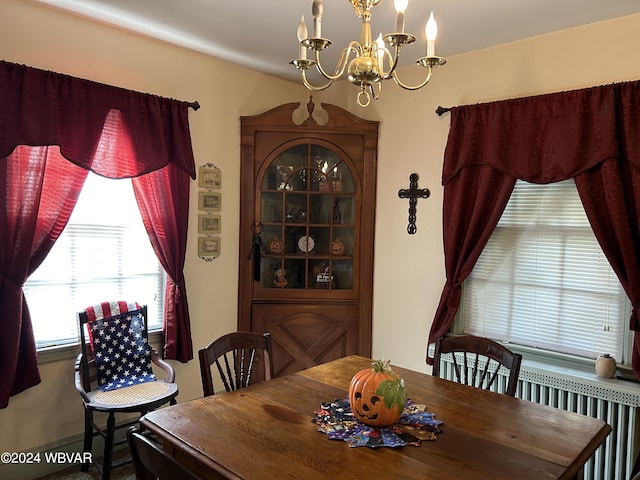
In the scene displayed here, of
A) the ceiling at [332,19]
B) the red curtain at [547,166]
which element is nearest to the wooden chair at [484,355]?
the red curtain at [547,166]

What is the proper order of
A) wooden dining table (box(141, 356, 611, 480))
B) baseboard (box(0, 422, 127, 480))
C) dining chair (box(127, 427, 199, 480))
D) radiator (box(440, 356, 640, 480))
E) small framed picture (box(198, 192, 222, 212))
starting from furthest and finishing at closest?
small framed picture (box(198, 192, 222, 212)) < baseboard (box(0, 422, 127, 480)) < radiator (box(440, 356, 640, 480)) < wooden dining table (box(141, 356, 611, 480)) < dining chair (box(127, 427, 199, 480))

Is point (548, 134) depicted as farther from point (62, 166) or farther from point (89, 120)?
point (62, 166)

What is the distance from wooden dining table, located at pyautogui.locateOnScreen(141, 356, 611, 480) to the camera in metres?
1.36

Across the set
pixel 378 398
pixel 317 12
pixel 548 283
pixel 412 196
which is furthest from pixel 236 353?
pixel 548 283

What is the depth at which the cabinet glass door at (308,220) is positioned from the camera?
3660 mm

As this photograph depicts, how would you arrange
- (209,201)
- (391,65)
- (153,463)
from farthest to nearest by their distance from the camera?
(209,201), (391,65), (153,463)

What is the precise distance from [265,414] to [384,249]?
2.09 meters

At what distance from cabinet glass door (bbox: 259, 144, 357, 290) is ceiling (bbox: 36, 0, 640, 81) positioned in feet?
2.84

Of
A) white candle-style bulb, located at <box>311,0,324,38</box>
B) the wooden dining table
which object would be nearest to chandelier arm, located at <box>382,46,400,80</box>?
white candle-style bulb, located at <box>311,0,324,38</box>

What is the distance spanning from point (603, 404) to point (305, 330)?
199 cm

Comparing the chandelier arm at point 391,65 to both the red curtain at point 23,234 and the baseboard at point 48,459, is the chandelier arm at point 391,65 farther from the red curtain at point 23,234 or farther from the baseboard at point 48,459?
the baseboard at point 48,459

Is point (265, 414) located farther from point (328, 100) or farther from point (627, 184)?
point (328, 100)

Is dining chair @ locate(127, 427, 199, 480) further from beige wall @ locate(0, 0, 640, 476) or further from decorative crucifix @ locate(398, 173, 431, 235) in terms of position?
decorative crucifix @ locate(398, 173, 431, 235)

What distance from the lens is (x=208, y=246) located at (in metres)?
3.43
